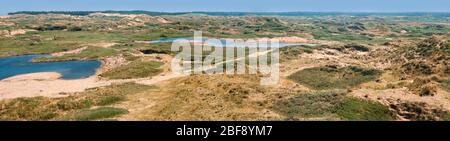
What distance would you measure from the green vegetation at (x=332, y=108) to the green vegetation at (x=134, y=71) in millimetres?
28830

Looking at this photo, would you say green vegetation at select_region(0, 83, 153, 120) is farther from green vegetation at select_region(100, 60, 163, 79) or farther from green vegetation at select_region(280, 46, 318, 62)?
green vegetation at select_region(280, 46, 318, 62)

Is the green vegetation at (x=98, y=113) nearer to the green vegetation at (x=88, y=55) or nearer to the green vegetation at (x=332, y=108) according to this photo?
the green vegetation at (x=332, y=108)

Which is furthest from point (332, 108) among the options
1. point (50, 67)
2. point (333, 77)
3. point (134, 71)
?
point (50, 67)

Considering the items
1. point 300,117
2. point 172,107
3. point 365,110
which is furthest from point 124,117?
point 365,110

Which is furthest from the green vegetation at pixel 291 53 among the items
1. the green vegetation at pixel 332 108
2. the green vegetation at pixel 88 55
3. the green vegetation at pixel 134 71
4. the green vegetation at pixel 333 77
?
the green vegetation at pixel 332 108

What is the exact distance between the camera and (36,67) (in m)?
71.6

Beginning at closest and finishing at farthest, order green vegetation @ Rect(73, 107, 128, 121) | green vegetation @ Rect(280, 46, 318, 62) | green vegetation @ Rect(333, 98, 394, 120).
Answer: green vegetation @ Rect(333, 98, 394, 120) → green vegetation @ Rect(73, 107, 128, 121) → green vegetation @ Rect(280, 46, 318, 62)

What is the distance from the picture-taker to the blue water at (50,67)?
64125 mm

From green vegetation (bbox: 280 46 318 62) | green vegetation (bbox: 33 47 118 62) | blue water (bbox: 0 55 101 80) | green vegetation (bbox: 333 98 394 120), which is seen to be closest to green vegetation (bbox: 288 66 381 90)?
Result: green vegetation (bbox: 333 98 394 120)

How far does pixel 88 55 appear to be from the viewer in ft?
279

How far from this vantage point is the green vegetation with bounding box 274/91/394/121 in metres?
31.6

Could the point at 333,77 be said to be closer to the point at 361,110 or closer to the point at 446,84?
the point at 446,84

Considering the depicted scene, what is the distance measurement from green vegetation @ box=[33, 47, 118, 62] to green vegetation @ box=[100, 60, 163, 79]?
58.9 ft
